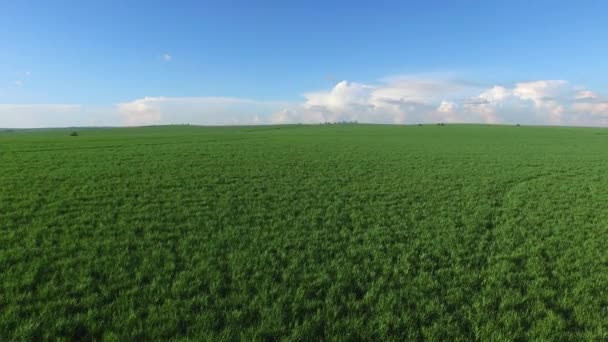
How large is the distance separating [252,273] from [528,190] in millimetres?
19763

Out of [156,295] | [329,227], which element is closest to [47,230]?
[156,295]

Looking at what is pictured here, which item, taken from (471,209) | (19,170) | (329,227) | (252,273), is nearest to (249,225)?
(329,227)

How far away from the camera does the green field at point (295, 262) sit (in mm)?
6844

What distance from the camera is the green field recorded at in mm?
6844

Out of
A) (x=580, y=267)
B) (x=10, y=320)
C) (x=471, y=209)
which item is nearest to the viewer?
(x=10, y=320)

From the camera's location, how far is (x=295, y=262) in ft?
31.4

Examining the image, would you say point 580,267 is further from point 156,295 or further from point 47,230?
point 47,230

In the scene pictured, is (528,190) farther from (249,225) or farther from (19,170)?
(19,170)

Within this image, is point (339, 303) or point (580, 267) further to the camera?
point (580, 267)

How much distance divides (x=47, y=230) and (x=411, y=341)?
1193 centimetres

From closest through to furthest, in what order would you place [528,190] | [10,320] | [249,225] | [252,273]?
[10,320] → [252,273] → [249,225] → [528,190]

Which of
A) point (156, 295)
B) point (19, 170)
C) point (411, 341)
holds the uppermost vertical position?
point (19, 170)

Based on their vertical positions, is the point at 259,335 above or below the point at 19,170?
below

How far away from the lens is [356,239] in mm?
11648
